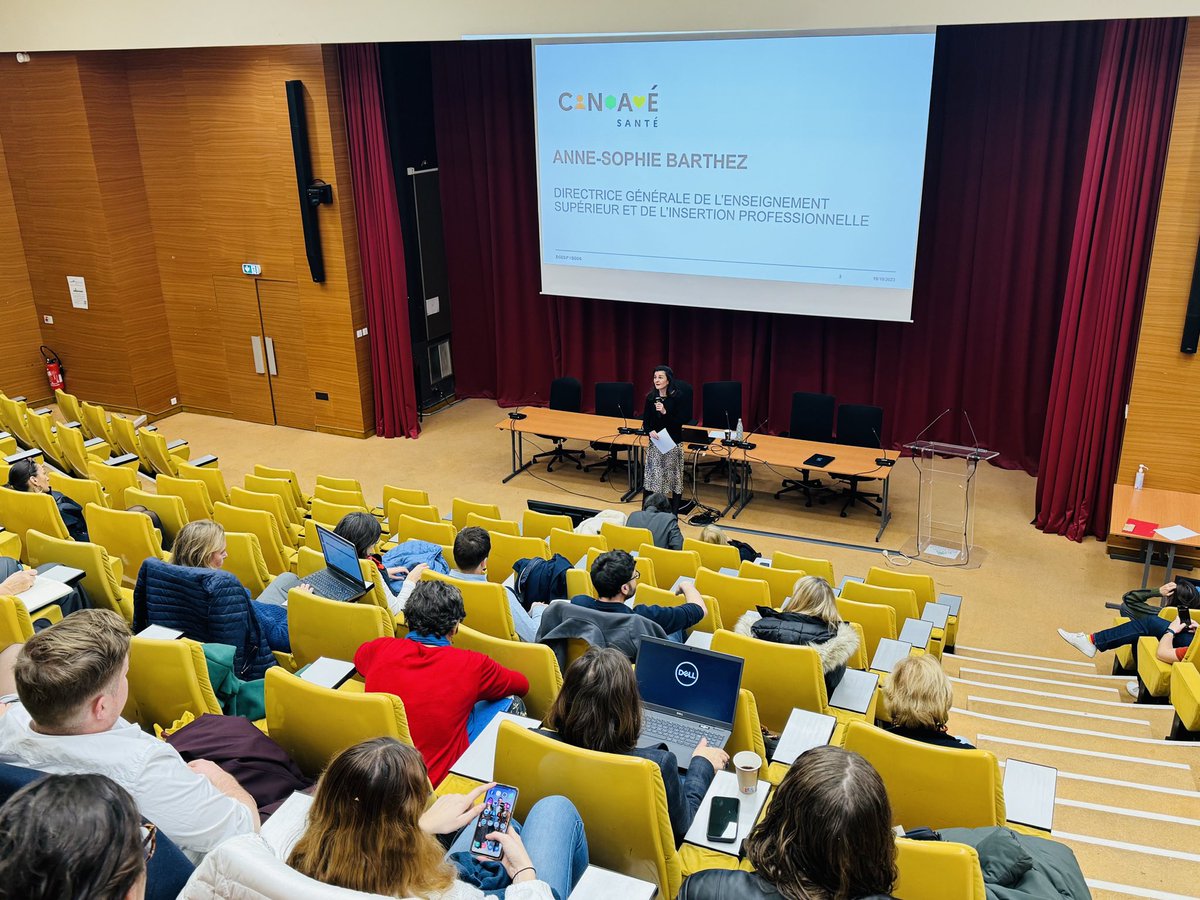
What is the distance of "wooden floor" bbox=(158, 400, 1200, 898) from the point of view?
398cm

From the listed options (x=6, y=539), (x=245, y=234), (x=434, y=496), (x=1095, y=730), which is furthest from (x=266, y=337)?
(x=1095, y=730)

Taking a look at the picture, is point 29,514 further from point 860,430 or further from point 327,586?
point 860,430

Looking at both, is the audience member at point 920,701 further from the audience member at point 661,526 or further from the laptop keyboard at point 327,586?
the audience member at point 661,526

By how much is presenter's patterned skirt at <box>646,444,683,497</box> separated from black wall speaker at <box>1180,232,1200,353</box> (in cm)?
419

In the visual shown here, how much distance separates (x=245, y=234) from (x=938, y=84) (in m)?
7.63

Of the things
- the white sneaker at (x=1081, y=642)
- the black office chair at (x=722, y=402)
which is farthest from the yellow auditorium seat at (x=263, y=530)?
the white sneaker at (x=1081, y=642)

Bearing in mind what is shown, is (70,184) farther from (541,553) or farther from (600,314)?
(541,553)

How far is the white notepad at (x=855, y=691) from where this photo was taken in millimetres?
4406

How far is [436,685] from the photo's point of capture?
3.62 meters

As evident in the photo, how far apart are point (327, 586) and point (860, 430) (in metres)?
6.06

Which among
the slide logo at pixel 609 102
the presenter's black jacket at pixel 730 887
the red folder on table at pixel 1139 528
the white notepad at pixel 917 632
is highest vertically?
the slide logo at pixel 609 102

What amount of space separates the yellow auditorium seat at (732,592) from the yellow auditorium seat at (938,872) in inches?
113

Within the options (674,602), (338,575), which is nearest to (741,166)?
(674,602)

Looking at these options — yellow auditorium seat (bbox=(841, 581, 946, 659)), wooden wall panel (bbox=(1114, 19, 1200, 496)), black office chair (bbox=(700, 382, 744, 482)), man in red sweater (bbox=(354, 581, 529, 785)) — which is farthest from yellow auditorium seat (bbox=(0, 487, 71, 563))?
wooden wall panel (bbox=(1114, 19, 1200, 496))
